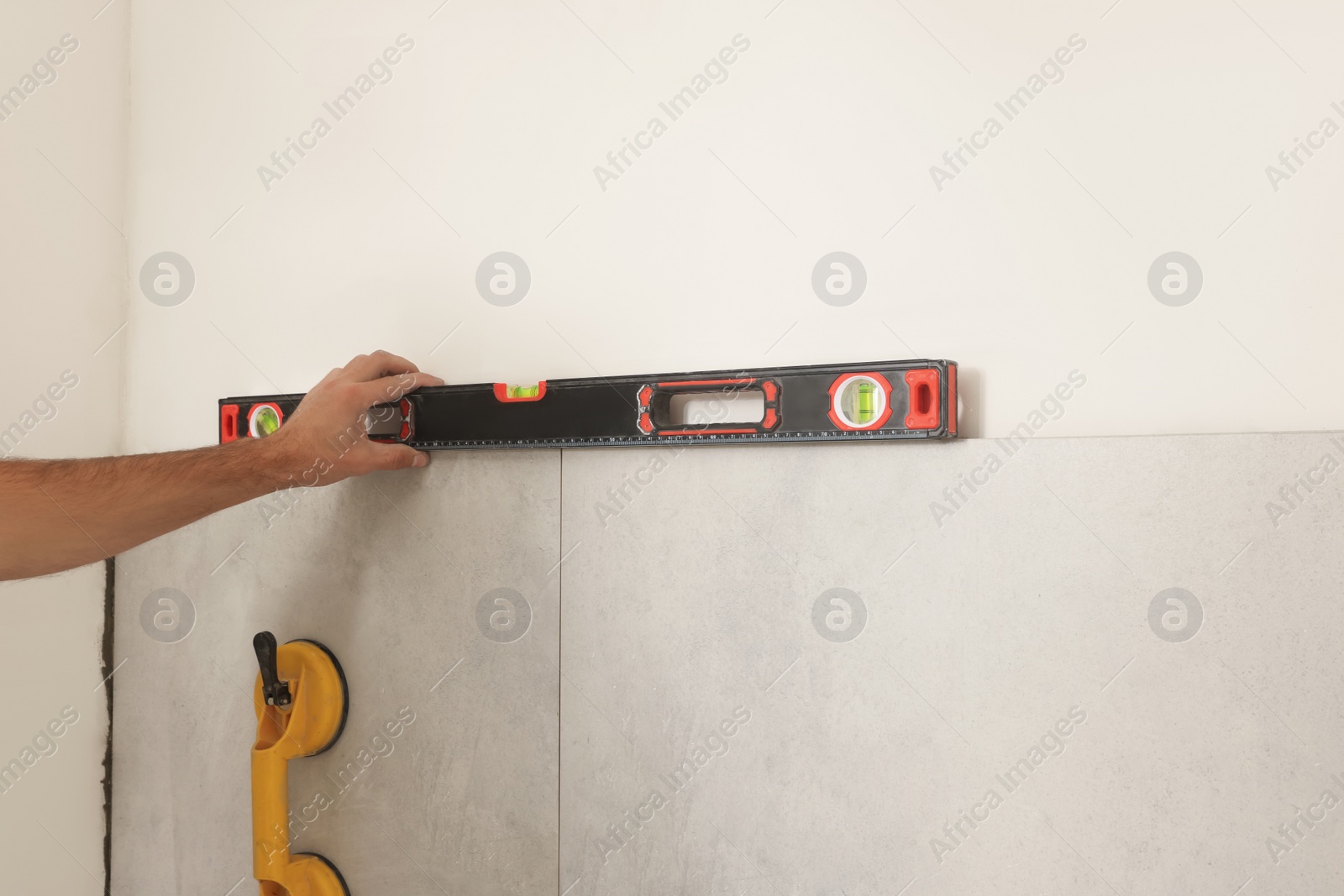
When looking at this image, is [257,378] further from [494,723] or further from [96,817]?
[96,817]

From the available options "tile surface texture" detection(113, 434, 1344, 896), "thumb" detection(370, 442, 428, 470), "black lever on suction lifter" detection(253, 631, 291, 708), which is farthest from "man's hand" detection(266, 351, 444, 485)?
"black lever on suction lifter" detection(253, 631, 291, 708)

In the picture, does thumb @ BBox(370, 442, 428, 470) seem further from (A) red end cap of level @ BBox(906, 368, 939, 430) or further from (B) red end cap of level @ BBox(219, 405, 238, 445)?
(A) red end cap of level @ BBox(906, 368, 939, 430)

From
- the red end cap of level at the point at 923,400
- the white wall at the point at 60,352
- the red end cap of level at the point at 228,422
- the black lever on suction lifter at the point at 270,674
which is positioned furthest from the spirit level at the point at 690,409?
the white wall at the point at 60,352

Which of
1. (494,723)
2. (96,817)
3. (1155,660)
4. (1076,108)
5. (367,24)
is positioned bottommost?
(96,817)

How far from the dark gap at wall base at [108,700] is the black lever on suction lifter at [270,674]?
50 centimetres

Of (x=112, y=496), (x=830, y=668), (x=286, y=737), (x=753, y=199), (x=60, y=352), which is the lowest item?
(x=286, y=737)

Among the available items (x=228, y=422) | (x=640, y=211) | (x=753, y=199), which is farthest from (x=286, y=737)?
(x=753, y=199)

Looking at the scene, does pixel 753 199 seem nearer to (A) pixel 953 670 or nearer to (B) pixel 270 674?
(A) pixel 953 670

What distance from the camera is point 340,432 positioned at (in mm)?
1278

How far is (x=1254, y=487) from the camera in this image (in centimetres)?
91

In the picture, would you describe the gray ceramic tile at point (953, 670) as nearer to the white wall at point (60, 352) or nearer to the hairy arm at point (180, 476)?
the hairy arm at point (180, 476)

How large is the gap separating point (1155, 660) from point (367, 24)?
58.9 inches

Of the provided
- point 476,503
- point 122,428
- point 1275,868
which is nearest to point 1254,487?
point 1275,868

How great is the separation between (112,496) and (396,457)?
36 cm
